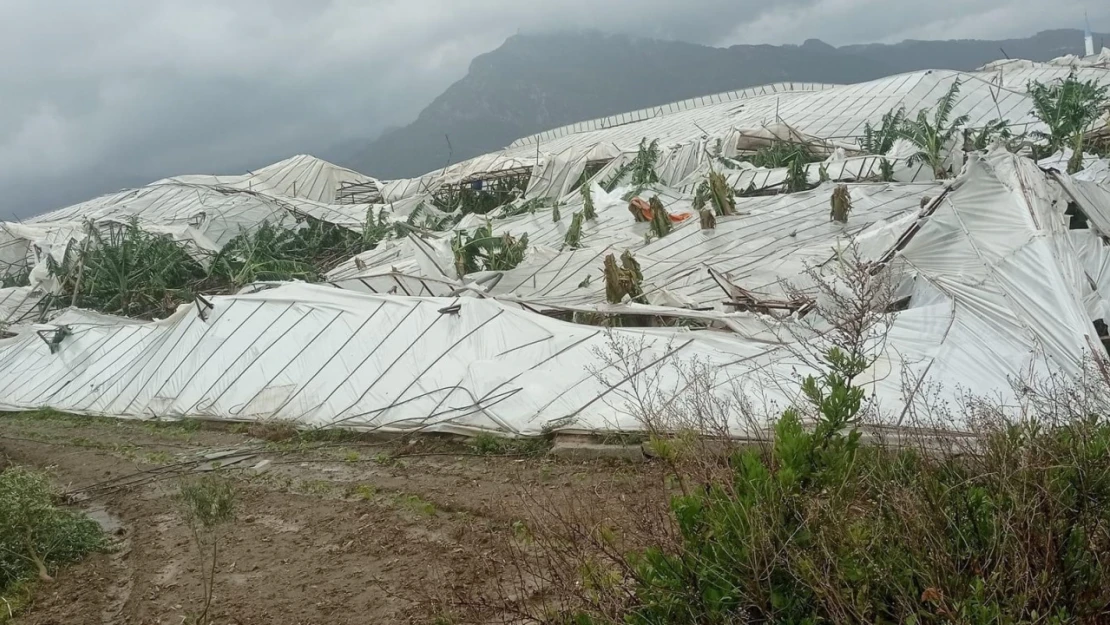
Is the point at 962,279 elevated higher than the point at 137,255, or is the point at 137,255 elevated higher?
the point at 137,255

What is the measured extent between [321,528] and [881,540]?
4.92 m

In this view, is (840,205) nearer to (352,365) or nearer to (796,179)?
(796,179)

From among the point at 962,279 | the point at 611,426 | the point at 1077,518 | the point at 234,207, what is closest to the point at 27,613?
the point at 611,426

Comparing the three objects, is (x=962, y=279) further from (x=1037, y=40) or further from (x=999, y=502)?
(x=1037, y=40)

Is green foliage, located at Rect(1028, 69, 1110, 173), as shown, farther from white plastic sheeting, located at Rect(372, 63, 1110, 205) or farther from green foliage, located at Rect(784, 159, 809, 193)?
white plastic sheeting, located at Rect(372, 63, 1110, 205)

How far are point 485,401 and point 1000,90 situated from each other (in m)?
20.9

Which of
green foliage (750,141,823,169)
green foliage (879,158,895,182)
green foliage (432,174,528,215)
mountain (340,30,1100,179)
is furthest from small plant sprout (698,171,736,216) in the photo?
mountain (340,30,1100,179)

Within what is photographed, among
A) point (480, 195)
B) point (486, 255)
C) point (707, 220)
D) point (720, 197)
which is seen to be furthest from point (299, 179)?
point (707, 220)

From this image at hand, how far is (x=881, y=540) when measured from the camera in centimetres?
312

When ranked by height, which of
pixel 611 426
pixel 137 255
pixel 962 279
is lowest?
pixel 611 426

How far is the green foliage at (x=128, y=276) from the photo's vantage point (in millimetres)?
15984

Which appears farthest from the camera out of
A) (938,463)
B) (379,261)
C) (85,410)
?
(379,261)

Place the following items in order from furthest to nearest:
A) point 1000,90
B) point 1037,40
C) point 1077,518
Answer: point 1037,40 < point 1000,90 < point 1077,518

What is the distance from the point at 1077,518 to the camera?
3.01 metres
